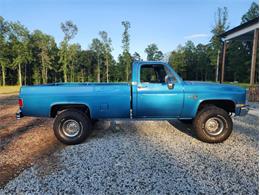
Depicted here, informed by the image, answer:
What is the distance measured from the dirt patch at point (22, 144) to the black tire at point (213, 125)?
3422mm

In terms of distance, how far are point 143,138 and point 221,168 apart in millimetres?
2047

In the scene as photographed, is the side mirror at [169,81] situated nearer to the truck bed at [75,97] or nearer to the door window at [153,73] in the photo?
the door window at [153,73]

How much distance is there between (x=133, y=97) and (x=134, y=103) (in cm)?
15

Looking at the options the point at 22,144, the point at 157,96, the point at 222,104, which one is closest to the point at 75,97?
the point at 22,144

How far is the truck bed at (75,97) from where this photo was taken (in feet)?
14.2

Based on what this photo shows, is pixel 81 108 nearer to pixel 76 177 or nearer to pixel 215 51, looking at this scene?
pixel 76 177

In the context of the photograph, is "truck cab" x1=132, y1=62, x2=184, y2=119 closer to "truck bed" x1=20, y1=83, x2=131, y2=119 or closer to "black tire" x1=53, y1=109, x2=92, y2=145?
"truck bed" x1=20, y1=83, x2=131, y2=119

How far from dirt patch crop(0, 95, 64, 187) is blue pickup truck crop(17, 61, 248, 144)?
1.74 ft

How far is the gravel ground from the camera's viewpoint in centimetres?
278

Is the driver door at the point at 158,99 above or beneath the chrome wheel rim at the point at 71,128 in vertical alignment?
above

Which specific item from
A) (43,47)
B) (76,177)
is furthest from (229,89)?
(43,47)

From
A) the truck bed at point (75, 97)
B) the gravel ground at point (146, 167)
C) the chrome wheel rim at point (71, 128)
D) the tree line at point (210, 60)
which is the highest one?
the tree line at point (210, 60)

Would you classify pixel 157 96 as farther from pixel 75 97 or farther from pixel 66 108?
pixel 66 108

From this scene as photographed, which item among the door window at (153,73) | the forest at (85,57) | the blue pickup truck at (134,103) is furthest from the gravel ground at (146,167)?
the forest at (85,57)
